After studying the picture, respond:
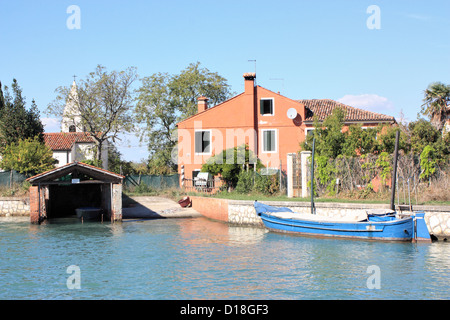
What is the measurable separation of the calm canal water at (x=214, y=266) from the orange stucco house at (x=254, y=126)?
42.1 ft

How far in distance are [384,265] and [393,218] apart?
4443 millimetres

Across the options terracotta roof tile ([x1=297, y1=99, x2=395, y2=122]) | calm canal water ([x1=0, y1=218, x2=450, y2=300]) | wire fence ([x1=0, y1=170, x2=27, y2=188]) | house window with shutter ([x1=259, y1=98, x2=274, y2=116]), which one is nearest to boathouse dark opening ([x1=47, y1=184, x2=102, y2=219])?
wire fence ([x1=0, y1=170, x2=27, y2=188])

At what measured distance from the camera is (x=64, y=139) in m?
51.1

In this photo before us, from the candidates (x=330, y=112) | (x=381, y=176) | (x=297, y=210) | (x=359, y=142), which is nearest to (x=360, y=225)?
(x=297, y=210)

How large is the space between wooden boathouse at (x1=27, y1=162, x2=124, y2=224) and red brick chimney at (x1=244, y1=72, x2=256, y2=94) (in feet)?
39.3

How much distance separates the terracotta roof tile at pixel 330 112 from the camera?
33.9 m

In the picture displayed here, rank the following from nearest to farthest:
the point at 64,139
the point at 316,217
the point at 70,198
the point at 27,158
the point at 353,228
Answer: the point at 353,228 < the point at 316,217 < the point at 70,198 < the point at 27,158 < the point at 64,139

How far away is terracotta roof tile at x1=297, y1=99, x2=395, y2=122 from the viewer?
33872 millimetres

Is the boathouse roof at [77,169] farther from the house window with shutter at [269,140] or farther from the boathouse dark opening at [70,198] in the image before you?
the house window with shutter at [269,140]

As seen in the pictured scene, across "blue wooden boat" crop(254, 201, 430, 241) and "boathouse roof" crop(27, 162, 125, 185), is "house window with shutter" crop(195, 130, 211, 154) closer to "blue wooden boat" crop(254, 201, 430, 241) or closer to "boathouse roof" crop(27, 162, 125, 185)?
"boathouse roof" crop(27, 162, 125, 185)

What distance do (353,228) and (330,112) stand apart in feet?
55.3

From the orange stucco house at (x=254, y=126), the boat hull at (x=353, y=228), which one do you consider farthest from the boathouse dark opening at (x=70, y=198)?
the boat hull at (x=353, y=228)

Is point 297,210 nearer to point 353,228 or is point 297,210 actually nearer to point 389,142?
point 353,228
